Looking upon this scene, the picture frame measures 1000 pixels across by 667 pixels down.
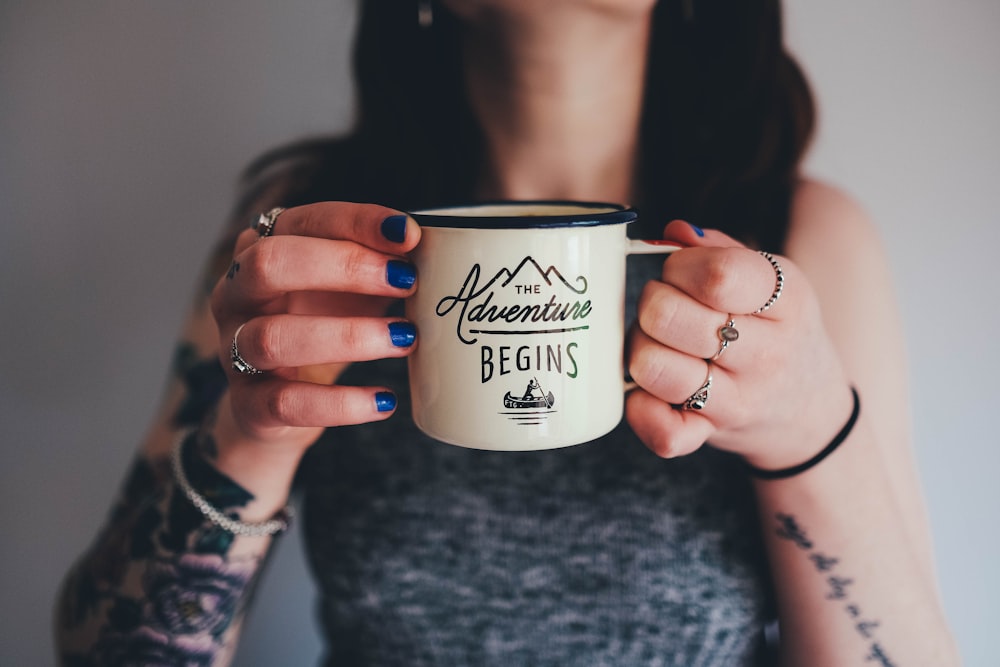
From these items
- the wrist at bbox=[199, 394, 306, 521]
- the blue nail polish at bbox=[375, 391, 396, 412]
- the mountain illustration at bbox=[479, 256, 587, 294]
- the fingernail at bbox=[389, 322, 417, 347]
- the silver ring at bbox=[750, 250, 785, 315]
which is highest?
the mountain illustration at bbox=[479, 256, 587, 294]

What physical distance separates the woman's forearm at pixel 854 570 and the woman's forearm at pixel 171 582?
26.6 inches

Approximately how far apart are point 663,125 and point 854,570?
2.36ft

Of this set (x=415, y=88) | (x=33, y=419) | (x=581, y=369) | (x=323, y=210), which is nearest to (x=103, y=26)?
(x=415, y=88)

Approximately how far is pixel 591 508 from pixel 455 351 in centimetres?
41

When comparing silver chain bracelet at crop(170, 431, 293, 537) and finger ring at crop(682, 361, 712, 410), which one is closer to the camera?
finger ring at crop(682, 361, 712, 410)

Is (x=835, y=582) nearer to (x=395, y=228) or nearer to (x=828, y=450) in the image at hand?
(x=828, y=450)

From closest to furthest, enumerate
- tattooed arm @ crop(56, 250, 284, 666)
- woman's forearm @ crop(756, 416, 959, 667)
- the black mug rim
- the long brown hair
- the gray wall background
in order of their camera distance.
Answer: the black mug rim → woman's forearm @ crop(756, 416, 959, 667) → tattooed arm @ crop(56, 250, 284, 666) → the long brown hair → the gray wall background

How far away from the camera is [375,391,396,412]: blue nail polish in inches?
23.5

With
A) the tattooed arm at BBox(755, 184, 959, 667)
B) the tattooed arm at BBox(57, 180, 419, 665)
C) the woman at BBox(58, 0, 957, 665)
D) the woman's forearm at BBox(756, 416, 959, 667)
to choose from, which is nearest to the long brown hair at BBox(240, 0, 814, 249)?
the woman at BBox(58, 0, 957, 665)

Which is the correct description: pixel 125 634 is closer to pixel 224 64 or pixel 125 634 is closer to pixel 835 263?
pixel 224 64

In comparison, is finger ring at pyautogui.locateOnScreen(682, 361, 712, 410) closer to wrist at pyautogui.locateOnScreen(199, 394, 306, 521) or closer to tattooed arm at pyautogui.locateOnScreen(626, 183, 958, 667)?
tattooed arm at pyautogui.locateOnScreen(626, 183, 958, 667)

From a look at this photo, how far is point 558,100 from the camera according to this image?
0.97 m

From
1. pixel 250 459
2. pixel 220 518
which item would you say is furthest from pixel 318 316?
pixel 220 518

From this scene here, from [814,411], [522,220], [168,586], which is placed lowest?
[168,586]
